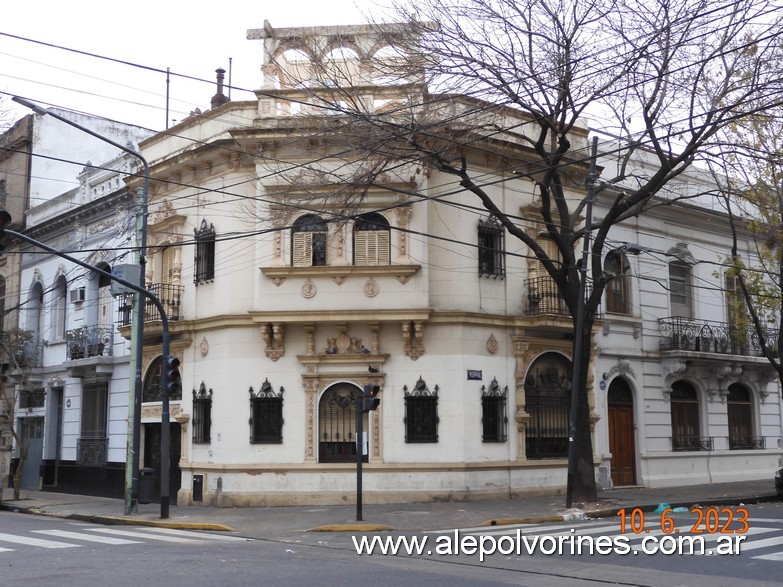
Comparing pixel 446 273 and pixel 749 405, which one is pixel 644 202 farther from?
pixel 749 405

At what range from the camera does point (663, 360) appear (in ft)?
88.6

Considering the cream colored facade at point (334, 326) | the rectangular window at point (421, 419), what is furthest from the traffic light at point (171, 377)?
the rectangular window at point (421, 419)

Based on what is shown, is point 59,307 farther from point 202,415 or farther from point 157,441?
point 202,415

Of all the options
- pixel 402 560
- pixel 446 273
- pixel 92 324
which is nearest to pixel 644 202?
pixel 446 273

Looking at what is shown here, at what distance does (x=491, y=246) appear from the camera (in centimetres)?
2328

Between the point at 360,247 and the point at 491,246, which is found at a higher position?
the point at 491,246

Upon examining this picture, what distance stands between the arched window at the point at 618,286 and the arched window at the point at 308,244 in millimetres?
8952

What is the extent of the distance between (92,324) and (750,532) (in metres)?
20.6

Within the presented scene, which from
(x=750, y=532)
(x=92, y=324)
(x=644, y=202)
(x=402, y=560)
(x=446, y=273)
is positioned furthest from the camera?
(x=92, y=324)

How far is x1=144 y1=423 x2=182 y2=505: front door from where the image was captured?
23438 mm

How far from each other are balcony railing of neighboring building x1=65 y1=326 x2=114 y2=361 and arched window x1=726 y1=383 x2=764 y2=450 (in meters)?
19.5

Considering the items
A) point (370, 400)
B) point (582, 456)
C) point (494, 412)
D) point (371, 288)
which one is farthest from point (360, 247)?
point (582, 456)

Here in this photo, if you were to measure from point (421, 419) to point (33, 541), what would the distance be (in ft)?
31.4

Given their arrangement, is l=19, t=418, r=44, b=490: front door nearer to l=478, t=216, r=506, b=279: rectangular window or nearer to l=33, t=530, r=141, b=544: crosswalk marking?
l=33, t=530, r=141, b=544: crosswalk marking
